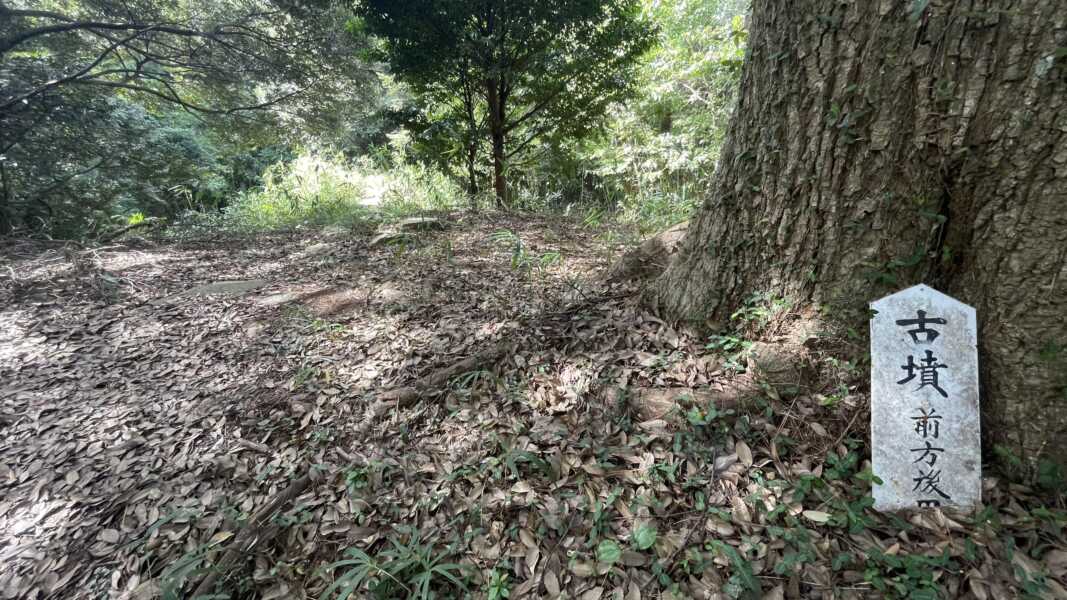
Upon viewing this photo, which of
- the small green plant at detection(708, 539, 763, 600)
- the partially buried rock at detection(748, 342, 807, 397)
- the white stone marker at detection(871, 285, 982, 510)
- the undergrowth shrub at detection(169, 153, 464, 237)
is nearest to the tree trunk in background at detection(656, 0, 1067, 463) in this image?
the white stone marker at detection(871, 285, 982, 510)

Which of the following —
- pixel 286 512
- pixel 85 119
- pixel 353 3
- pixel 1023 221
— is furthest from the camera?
pixel 85 119

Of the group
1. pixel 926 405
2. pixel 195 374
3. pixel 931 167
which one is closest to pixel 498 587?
pixel 926 405

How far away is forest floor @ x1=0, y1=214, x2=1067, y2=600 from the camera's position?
136cm

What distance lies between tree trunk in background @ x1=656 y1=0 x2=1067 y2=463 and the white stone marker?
105 mm

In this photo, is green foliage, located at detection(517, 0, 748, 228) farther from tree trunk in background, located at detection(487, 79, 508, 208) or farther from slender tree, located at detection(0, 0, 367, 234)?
slender tree, located at detection(0, 0, 367, 234)

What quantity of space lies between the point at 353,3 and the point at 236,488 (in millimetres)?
5987

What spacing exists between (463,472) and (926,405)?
167 centimetres

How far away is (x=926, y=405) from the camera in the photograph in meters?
1.49

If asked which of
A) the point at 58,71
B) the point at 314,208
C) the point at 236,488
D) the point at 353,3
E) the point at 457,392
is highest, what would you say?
the point at 353,3

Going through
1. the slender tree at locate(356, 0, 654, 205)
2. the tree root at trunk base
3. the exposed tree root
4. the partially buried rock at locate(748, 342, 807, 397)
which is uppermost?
the slender tree at locate(356, 0, 654, 205)

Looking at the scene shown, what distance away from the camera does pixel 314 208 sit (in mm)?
7336

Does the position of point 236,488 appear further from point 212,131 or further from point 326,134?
point 212,131

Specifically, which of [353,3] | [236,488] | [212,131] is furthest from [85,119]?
[236,488]

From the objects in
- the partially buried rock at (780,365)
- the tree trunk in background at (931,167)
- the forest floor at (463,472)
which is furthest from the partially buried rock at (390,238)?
the partially buried rock at (780,365)
